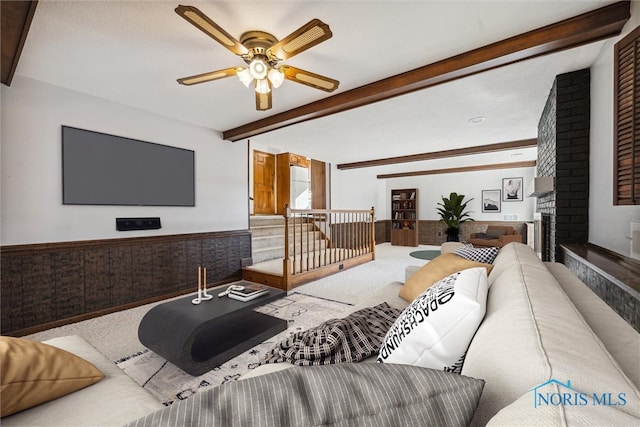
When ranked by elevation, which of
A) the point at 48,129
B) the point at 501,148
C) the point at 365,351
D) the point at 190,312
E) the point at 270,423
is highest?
the point at 501,148

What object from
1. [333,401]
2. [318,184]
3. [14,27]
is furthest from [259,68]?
[318,184]

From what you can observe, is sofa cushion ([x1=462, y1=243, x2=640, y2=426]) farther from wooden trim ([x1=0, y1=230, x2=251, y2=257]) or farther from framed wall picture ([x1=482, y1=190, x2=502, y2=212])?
framed wall picture ([x1=482, y1=190, x2=502, y2=212])

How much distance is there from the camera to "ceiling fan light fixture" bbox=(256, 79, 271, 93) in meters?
2.07

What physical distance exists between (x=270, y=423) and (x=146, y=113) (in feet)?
12.7

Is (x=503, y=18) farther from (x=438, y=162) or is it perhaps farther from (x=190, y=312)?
(x=438, y=162)

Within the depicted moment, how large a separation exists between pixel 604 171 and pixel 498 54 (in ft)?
4.06

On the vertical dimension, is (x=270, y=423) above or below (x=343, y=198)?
below

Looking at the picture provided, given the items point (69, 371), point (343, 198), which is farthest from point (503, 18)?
point (343, 198)

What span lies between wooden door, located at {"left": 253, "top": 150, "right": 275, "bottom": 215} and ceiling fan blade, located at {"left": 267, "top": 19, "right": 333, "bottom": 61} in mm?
4358

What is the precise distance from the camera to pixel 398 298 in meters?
1.88

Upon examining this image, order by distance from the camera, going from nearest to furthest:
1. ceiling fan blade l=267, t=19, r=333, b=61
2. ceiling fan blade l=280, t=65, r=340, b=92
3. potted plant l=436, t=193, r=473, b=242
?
ceiling fan blade l=267, t=19, r=333, b=61 → ceiling fan blade l=280, t=65, r=340, b=92 → potted plant l=436, t=193, r=473, b=242

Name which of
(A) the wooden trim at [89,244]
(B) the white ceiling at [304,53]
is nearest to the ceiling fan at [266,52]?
(B) the white ceiling at [304,53]

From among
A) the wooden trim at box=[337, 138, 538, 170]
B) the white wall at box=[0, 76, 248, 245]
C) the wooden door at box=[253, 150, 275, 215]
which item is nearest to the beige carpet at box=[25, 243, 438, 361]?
the white wall at box=[0, 76, 248, 245]

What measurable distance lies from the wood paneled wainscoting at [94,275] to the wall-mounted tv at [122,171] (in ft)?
1.62
